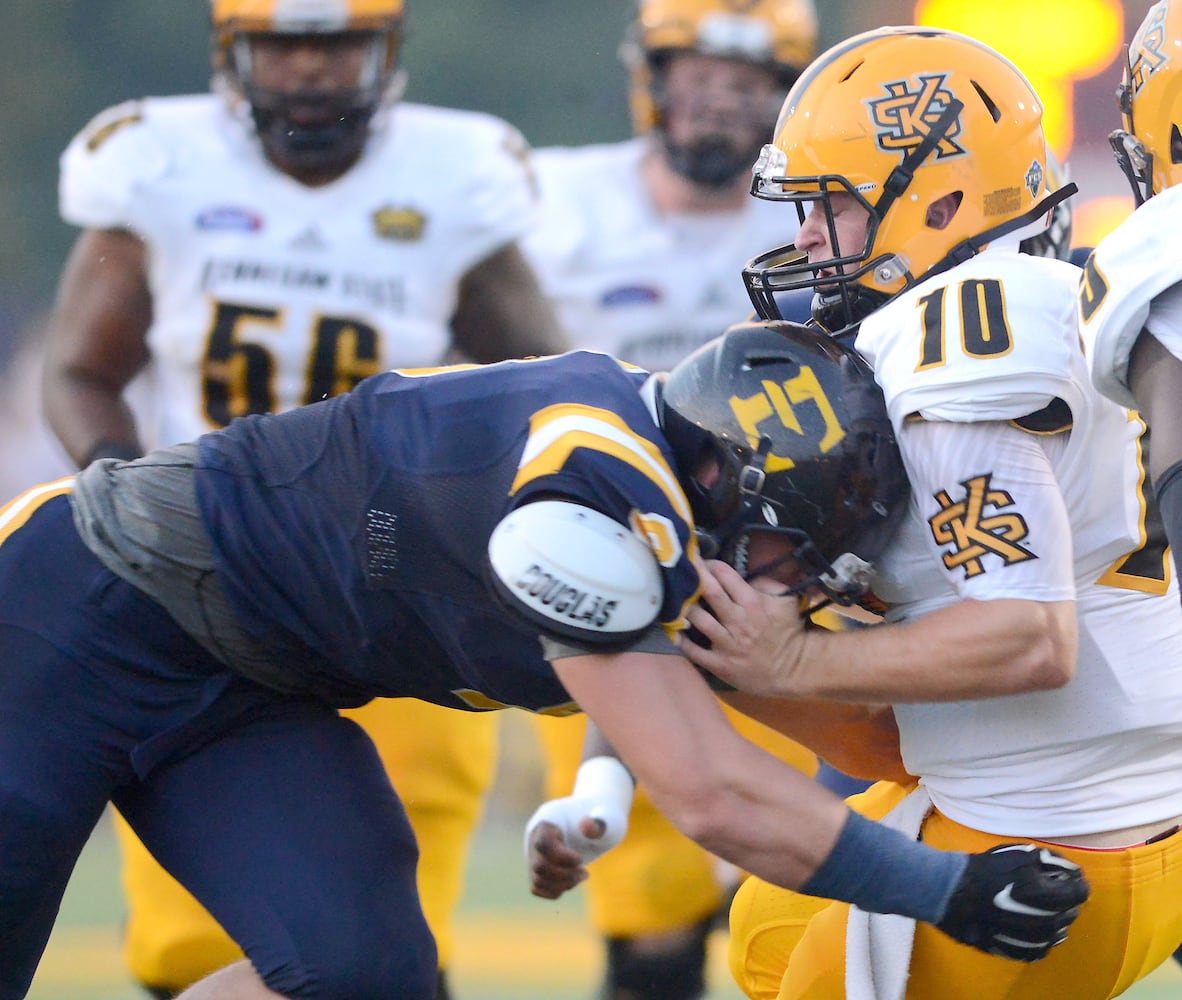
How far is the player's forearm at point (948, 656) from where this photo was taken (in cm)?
217

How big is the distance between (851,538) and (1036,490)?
259 millimetres

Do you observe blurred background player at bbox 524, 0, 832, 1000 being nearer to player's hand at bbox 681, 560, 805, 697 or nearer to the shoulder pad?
player's hand at bbox 681, 560, 805, 697

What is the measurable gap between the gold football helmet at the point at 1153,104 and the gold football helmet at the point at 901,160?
0.62 ft

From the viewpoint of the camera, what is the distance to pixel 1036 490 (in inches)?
85.4

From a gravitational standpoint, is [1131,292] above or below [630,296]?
above

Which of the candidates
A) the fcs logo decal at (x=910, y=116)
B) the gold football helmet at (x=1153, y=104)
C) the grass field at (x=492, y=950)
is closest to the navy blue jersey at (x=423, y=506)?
the fcs logo decal at (x=910, y=116)

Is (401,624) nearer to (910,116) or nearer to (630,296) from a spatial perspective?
(910,116)

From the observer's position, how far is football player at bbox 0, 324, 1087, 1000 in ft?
6.99

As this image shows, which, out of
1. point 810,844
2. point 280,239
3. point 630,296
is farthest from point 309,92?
point 810,844

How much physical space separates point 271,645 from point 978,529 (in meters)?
0.94

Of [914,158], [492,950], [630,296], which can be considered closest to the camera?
[914,158]

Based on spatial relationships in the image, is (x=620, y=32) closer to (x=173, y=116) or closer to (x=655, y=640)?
(x=173, y=116)

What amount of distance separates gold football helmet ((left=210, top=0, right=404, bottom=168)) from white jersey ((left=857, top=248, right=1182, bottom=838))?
7.23 feet

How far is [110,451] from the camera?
396 centimetres
